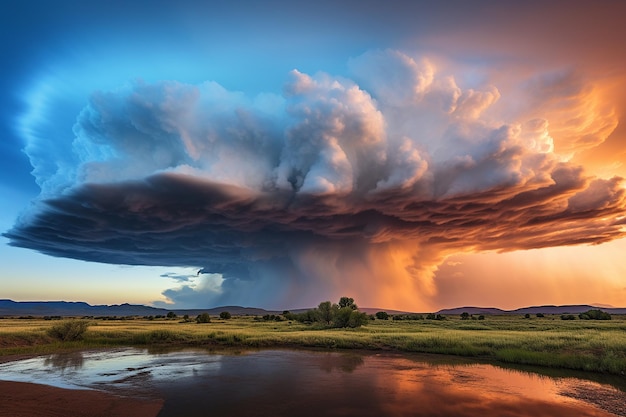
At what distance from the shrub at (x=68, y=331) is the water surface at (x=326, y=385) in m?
12.8

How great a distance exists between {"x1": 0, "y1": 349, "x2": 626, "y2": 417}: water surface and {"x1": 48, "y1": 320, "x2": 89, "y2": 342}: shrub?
12836 millimetres

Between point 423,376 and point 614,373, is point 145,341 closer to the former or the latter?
point 423,376

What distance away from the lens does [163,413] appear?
1917 cm

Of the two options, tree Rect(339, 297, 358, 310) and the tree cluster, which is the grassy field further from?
tree Rect(339, 297, 358, 310)

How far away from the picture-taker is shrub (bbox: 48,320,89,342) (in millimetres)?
48706

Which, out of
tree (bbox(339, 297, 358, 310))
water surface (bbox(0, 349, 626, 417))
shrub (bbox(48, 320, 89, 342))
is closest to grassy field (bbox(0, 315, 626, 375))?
shrub (bbox(48, 320, 89, 342))

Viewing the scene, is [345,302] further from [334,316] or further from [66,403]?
[66,403]

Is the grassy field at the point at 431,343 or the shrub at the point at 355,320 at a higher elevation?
the shrub at the point at 355,320

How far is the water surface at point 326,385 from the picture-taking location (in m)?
20.1

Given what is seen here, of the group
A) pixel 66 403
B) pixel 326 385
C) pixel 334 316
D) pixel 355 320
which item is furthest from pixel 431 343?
Answer: pixel 66 403

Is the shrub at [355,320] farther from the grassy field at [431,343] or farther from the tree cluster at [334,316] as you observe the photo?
the grassy field at [431,343]

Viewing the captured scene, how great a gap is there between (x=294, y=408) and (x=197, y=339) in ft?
120

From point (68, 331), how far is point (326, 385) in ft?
134

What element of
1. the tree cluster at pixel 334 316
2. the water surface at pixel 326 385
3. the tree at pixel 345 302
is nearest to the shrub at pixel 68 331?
the water surface at pixel 326 385
